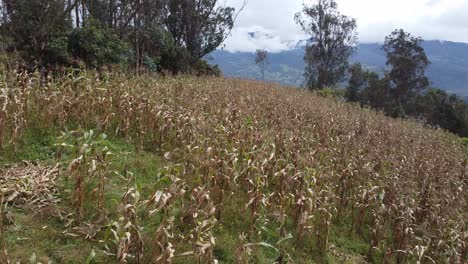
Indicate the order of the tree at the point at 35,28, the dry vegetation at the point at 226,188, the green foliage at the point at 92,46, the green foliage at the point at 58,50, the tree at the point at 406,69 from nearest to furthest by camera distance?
the dry vegetation at the point at 226,188 < the tree at the point at 35,28 < the green foliage at the point at 58,50 < the green foliage at the point at 92,46 < the tree at the point at 406,69

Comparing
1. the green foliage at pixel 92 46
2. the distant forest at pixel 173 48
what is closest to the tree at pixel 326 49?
the distant forest at pixel 173 48

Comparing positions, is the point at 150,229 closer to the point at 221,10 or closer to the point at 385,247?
the point at 385,247

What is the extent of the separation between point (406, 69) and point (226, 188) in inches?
1069

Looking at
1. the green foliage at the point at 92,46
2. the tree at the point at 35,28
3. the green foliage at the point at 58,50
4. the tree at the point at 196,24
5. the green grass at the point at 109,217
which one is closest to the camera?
the green grass at the point at 109,217

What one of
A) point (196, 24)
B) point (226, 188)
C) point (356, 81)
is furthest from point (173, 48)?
point (356, 81)

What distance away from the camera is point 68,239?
→ 143 inches

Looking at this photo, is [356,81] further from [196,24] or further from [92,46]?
[92,46]

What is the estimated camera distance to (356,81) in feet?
95.3

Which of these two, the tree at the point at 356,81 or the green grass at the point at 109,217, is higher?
the tree at the point at 356,81

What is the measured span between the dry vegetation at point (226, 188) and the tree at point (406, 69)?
868 inches

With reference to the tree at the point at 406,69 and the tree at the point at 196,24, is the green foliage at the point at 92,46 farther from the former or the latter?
the tree at the point at 406,69

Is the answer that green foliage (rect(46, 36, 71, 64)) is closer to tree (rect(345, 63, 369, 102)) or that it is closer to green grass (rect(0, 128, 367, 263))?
green grass (rect(0, 128, 367, 263))

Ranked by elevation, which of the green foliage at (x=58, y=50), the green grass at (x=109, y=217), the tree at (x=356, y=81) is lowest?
the green grass at (x=109, y=217)

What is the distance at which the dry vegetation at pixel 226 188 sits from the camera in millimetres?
3752
